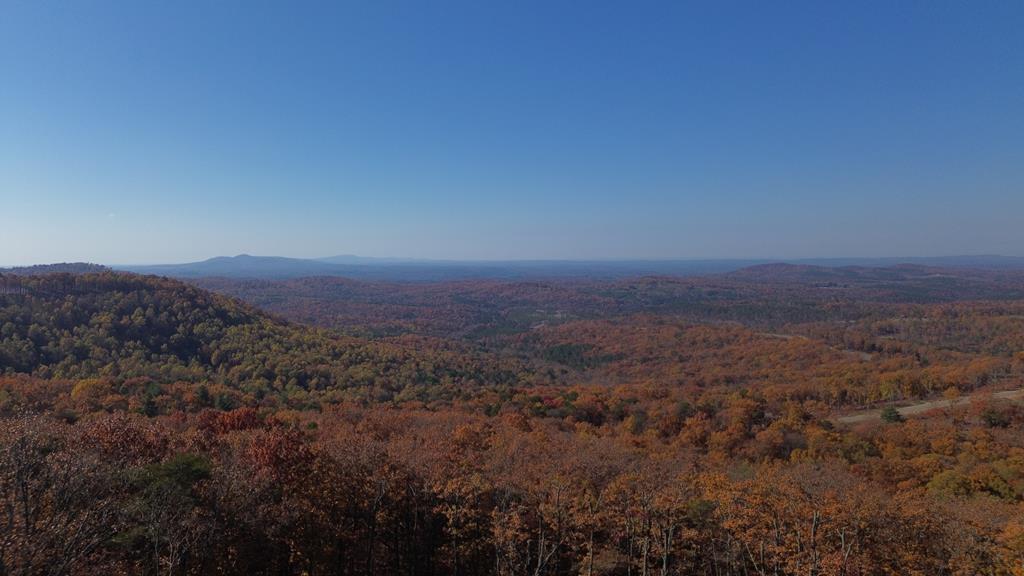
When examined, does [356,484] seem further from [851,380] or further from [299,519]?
[851,380]

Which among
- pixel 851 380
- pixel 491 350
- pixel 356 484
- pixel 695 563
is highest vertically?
pixel 356 484

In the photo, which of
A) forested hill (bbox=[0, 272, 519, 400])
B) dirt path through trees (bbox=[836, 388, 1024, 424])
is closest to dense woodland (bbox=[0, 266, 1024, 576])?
forested hill (bbox=[0, 272, 519, 400])

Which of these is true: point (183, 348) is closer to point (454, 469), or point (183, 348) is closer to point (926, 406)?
point (454, 469)

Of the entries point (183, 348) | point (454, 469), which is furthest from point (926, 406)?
point (183, 348)

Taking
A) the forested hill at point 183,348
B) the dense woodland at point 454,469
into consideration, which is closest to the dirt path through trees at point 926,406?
the dense woodland at point 454,469

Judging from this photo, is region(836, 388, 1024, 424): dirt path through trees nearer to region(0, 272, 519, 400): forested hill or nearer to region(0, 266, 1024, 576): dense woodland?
region(0, 266, 1024, 576): dense woodland


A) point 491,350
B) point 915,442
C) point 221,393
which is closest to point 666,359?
point 491,350
